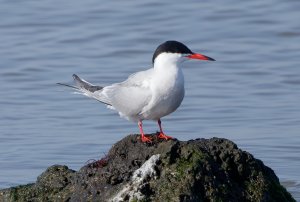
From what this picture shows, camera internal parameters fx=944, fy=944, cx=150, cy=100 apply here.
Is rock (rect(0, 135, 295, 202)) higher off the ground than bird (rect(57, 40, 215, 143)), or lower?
lower

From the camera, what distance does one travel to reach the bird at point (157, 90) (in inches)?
279

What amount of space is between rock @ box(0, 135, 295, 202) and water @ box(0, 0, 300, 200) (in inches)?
104

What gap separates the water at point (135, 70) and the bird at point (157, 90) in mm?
2290

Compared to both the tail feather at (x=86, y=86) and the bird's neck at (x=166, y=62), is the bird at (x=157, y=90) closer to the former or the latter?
the bird's neck at (x=166, y=62)

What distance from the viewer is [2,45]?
50.0 ft

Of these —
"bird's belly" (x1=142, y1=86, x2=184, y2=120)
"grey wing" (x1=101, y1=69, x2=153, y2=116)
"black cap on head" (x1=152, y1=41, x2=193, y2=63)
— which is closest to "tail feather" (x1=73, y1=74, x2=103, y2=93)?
"grey wing" (x1=101, y1=69, x2=153, y2=116)

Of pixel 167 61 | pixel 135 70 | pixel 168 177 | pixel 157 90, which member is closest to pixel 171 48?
pixel 167 61

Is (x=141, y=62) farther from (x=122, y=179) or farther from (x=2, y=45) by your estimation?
(x=122, y=179)

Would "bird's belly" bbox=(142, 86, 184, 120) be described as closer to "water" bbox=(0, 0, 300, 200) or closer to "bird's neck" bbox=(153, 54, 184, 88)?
"bird's neck" bbox=(153, 54, 184, 88)

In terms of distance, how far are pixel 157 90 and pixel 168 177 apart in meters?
1.11

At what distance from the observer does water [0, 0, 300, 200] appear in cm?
1048

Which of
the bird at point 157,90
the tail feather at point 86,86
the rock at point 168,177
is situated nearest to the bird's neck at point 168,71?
the bird at point 157,90

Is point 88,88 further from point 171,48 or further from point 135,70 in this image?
point 135,70

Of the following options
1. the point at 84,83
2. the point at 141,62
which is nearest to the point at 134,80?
the point at 84,83
